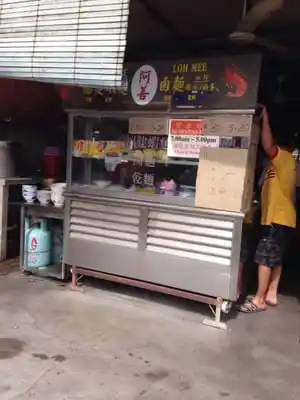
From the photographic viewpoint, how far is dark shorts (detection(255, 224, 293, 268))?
3924mm

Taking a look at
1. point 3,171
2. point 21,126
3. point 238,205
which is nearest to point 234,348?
point 238,205

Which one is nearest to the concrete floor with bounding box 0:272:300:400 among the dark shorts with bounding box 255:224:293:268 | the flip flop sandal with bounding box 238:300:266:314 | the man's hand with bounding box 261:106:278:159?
the flip flop sandal with bounding box 238:300:266:314

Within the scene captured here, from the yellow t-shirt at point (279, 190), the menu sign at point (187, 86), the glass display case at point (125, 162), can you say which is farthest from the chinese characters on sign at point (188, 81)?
the yellow t-shirt at point (279, 190)

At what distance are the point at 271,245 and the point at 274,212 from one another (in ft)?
0.99

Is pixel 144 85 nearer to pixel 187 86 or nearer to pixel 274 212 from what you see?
pixel 187 86

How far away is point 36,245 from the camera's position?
459 cm

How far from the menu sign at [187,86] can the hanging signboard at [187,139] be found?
0.15 m

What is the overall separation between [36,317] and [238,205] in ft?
6.29

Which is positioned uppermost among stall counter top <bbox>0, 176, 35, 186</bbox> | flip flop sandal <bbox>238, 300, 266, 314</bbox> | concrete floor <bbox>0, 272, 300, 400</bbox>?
stall counter top <bbox>0, 176, 35, 186</bbox>

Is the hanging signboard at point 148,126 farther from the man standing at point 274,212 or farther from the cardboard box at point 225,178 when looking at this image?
the man standing at point 274,212

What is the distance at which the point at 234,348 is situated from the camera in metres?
3.26

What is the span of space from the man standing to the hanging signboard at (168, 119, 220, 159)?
0.61 m

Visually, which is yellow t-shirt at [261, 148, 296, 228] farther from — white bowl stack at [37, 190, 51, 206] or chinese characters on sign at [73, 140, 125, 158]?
white bowl stack at [37, 190, 51, 206]

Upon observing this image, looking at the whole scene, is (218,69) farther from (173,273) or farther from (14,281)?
(14,281)
